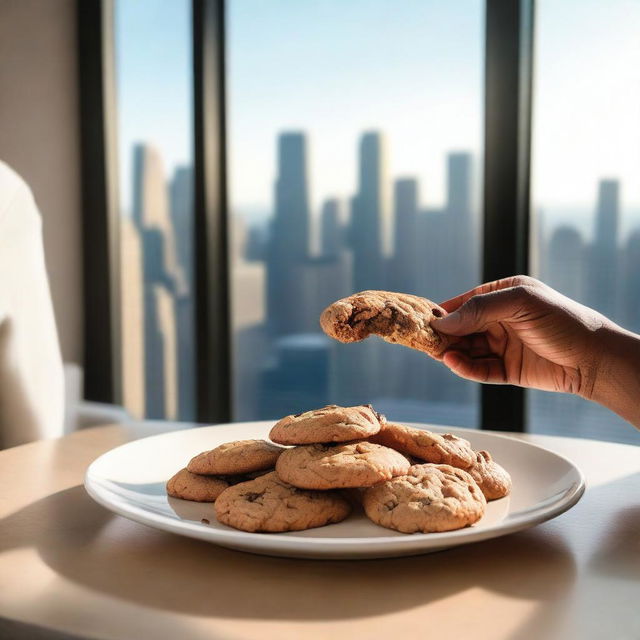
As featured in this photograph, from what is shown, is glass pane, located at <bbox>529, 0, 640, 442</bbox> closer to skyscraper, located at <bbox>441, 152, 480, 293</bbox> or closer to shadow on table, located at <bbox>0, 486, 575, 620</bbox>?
skyscraper, located at <bbox>441, 152, 480, 293</bbox>

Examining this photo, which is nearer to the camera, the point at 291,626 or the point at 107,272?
the point at 291,626

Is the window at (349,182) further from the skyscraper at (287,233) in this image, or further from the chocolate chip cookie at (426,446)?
the chocolate chip cookie at (426,446)

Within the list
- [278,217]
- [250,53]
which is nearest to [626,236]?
[278,217]

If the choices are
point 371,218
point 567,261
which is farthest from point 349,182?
point 567,261

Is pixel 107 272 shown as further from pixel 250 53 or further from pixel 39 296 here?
pixel 39 296

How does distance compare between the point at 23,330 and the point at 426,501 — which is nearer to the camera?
the point at 426,501

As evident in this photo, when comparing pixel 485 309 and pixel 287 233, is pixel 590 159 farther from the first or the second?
pixel 485 309
